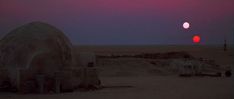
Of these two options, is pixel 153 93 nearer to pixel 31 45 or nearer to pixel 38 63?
pixel 38 63

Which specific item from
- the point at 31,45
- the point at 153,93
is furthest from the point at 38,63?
the point at 153,93

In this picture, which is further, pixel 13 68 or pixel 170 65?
pixel 170 65

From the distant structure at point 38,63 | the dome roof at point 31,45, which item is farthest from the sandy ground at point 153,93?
the dome roof at point 31,45

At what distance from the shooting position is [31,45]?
22859 mm

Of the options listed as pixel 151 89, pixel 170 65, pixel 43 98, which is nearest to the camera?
pixel 43 98

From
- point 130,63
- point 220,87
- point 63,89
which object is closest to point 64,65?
point 63,89

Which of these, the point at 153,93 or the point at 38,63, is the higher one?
the point at 38,63

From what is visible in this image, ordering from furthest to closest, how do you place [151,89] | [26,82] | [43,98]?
[151,89]
[26,82]
[43,98]

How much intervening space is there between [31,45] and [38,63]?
4.15 ft

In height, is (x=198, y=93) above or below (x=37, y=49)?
below

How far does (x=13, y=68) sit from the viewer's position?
22391mm

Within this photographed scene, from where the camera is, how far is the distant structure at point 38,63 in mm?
21812

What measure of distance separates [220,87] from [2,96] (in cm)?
1125

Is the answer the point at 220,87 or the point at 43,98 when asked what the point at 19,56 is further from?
the point at 220,87
